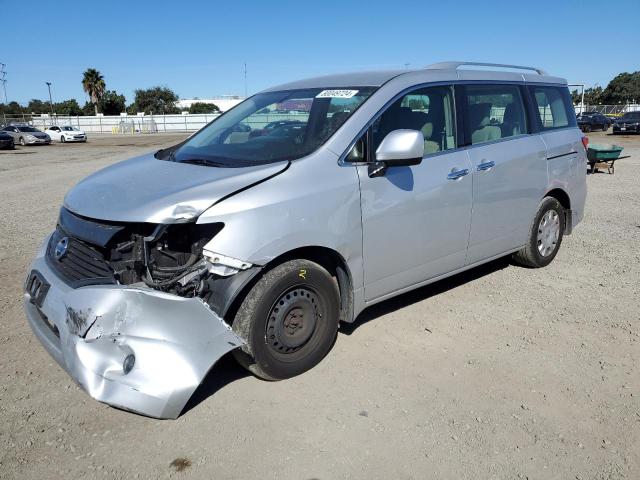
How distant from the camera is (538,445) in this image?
2.75m

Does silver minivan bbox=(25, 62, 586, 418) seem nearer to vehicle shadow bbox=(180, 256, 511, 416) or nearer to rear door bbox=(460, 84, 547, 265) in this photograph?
rear door bbox=(460, 84, 547, 265)

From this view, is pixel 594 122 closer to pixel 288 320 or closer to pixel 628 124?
pixel 628 124

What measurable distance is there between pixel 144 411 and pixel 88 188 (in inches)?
61.0

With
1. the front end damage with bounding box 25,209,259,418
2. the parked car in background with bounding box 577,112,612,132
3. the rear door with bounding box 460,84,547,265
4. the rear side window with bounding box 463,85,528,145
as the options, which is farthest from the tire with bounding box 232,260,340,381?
the parked car in background with bounding box 577,112,612,132

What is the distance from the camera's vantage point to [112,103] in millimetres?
87312

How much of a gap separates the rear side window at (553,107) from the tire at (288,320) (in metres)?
3.14

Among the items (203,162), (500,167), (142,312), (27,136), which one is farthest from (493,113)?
(27,136)

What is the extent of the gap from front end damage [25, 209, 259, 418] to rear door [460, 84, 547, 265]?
89.7 inches

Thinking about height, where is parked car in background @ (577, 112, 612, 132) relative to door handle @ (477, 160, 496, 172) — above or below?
above

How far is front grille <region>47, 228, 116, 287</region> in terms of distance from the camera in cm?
295

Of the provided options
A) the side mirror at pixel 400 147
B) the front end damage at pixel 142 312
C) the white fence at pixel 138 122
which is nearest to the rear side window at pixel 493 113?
the side mirror at pixel 400 147

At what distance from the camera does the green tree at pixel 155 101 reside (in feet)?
308

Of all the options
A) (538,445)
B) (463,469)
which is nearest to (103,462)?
(463,469)

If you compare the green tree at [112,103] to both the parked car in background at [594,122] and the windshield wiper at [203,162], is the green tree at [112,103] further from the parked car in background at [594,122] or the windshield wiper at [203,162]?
the windshield wiper at [203,162]
